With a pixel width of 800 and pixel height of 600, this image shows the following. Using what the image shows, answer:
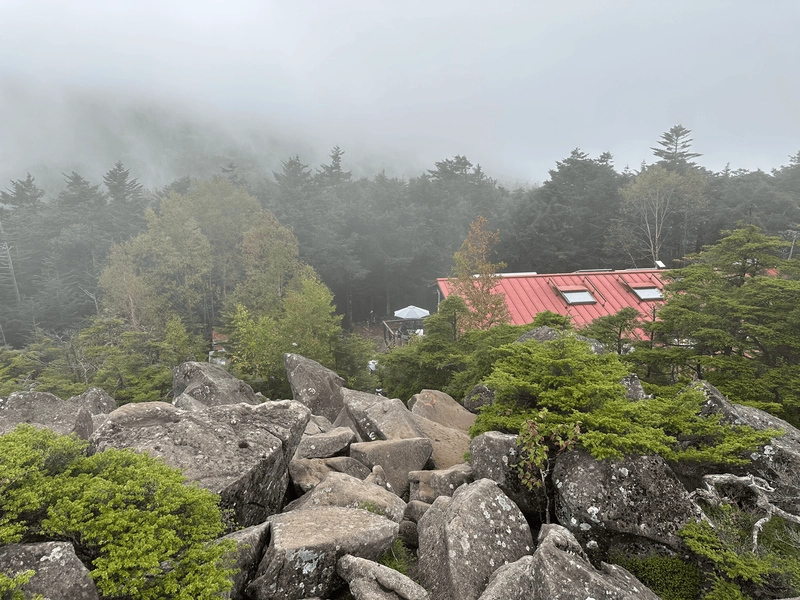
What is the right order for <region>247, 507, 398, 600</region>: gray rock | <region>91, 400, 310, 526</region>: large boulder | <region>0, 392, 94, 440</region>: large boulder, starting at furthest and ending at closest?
<region>0, 392, 94, 440</region>: large boulder < <region>91, 400, 310, 526</region>: large boulder < <region>247, 507, 398, 600</region>: gray rock

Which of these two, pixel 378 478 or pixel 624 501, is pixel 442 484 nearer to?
pixel 378 478

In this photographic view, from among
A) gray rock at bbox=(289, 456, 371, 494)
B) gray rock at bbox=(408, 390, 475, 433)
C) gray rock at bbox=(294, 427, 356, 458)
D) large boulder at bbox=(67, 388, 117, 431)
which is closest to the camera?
gray rock at bbox=(289, 456, 371, 494)

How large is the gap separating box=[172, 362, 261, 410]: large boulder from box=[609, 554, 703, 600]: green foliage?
377 inches

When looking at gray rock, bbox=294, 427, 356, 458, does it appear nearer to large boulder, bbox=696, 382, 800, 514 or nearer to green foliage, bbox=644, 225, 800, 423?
large boulder, bbox=696, 382, 800, 514

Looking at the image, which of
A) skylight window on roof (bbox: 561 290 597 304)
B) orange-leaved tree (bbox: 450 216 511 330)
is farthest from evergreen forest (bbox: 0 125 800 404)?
orange-leaved tree (bbox: 450 216 511 330)

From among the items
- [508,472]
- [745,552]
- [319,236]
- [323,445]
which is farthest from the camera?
[319,236]

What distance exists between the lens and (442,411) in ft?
40.1

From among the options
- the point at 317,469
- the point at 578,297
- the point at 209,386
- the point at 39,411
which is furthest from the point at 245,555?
the point at 578,297

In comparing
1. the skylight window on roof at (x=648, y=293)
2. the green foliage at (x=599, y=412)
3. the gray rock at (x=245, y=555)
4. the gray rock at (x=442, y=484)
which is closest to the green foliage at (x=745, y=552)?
the green foliage at (x=599, y=412)

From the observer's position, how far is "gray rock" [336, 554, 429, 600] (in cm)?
489

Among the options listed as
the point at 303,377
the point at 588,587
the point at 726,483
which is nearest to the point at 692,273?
the point at 726,483

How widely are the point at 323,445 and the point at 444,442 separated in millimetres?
2796

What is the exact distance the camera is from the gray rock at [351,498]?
677 cm

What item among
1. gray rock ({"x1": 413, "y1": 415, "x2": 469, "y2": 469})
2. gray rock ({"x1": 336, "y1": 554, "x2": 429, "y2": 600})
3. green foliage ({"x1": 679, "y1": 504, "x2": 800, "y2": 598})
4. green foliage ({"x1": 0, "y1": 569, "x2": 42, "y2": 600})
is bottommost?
gray rock ({"x1": 413, "y1": 415, "x2": 469, "y2": 469})
